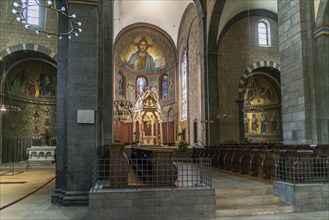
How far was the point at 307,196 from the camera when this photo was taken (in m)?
5.88

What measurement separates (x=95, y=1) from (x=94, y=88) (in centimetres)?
216

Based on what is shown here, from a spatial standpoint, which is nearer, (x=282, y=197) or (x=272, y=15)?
(x=282, y=197)

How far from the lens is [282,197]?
614 centimetres

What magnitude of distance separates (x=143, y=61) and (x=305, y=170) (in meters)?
22.5

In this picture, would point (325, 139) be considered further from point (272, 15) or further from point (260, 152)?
point (272, 15)

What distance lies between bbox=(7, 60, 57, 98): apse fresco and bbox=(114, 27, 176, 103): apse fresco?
6903mm

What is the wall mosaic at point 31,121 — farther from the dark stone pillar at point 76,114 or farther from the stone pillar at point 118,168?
the stone pillar at point 118,168

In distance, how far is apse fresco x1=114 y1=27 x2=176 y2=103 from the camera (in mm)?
26031

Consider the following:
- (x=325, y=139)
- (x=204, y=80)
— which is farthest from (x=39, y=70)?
(x=325, y=139)

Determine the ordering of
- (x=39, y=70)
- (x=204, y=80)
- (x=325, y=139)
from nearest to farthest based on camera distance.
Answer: (x=325, y=139)
(x=204, y=80)
(x=39, y=70)

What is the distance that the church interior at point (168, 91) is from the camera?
21.1 feet

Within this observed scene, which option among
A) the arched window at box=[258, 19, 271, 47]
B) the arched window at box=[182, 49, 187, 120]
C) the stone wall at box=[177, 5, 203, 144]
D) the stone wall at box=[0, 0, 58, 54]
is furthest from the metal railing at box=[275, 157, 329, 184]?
the arched window at box=[182, 49, 187, 120]

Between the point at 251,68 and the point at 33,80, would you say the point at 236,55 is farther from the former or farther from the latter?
the point at 33,80

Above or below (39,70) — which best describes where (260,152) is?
below
